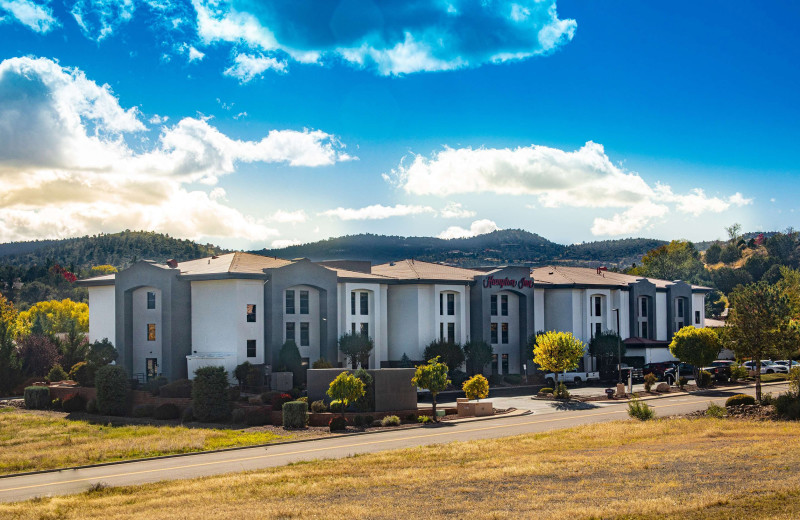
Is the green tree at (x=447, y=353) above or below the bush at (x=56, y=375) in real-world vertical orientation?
above

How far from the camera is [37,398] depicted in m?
60.8

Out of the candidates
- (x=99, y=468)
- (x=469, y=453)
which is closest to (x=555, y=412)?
(x=469, y=453)

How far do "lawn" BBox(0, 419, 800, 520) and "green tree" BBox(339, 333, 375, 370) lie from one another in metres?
30.7

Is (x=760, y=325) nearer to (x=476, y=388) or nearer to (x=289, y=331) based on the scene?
(x=476, y=388)

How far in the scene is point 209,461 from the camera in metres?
33.9

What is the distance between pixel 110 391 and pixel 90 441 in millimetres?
14566

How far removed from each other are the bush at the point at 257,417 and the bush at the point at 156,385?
12658 mm

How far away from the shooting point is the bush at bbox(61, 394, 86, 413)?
5828cm

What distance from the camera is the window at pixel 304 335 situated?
64188mm

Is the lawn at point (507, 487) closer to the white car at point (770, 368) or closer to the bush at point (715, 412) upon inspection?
the bush at point (715, 412)

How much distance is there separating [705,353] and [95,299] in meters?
52.8

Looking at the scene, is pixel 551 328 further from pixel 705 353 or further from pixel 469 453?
pixel 469 453

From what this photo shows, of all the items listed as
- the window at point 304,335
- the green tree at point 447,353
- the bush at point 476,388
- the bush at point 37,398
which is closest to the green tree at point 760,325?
the bush at point 476,388

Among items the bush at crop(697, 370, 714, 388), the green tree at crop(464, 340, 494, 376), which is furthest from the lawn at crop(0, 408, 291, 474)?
the bush at crop(697, 370, 714, 388)
